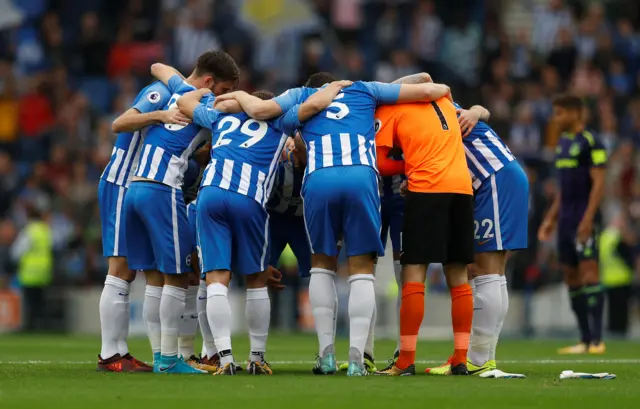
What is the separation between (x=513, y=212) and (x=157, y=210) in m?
2.70

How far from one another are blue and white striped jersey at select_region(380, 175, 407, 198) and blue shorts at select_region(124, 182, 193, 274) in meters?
1.56

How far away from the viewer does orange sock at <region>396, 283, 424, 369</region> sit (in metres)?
9.38

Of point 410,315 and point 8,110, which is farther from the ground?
point 8,110

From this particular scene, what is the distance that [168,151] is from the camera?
33.2 feet

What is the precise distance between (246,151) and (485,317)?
2.18m

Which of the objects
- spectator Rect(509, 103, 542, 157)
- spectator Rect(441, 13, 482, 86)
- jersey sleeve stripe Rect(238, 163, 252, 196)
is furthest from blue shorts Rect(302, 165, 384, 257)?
spectator Rect(441, 13, 482, 86)

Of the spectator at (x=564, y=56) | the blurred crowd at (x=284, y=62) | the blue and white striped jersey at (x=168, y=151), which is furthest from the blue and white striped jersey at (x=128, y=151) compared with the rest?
the spectator at (x=564, y=56)

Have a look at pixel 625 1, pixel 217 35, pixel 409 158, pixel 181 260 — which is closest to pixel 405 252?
→ pixel 409 158

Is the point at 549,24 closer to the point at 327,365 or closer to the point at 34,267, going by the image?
the point at 34,267

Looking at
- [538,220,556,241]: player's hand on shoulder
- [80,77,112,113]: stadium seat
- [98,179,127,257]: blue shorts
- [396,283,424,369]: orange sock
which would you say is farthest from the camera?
[80,77,112,113]: stadium seat

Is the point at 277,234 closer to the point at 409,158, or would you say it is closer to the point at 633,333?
the point at 409,158

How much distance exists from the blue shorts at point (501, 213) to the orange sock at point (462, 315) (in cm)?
68

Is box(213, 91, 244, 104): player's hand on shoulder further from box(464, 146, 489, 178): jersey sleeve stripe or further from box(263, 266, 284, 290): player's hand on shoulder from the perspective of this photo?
box(464, 146, 489, 178): jersey sleeve stripe

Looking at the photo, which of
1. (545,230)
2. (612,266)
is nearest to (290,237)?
(545,230)
